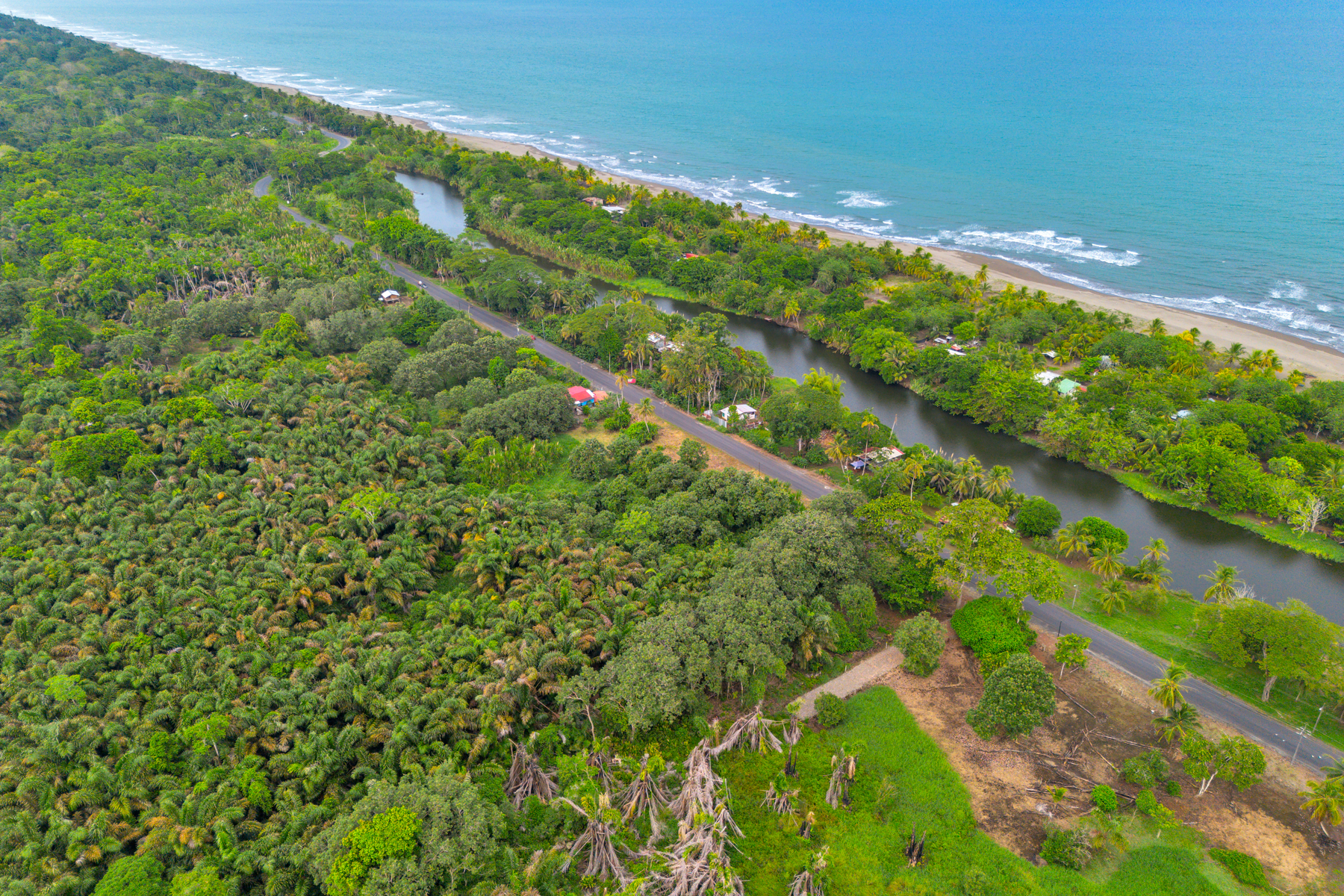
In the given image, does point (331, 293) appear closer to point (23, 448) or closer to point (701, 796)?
point (23, 448)

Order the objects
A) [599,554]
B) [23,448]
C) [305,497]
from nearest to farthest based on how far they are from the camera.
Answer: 1. [599,554]
2. [305,497]
3. [23,448]

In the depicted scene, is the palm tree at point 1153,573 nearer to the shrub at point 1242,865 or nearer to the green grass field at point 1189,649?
the green grass field at point 1189,649

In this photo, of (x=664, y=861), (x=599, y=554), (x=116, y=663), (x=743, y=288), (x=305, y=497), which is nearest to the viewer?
(x=664, y=861)

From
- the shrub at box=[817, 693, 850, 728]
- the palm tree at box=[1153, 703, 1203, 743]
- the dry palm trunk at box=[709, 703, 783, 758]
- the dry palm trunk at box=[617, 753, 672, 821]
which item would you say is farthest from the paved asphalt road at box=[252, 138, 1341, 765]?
the dry palm trunk at box=[617, 753, 672, 821]

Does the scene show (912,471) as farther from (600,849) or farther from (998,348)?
(600,849)

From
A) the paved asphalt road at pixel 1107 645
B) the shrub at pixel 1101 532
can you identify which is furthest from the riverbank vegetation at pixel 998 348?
the shrub at pixel 1101 532

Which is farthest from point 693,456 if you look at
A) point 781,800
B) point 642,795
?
point 642,795

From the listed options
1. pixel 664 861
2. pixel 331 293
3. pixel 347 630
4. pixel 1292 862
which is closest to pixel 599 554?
pixel 347 630
